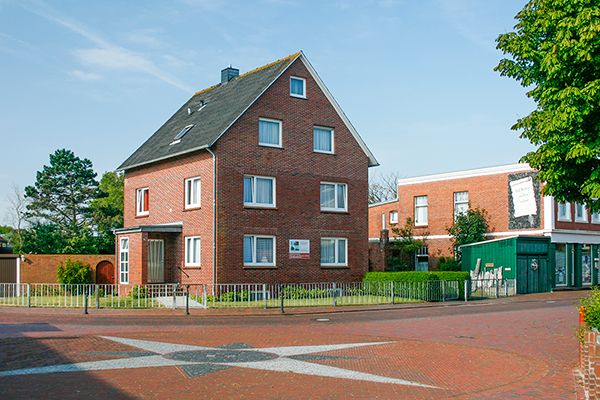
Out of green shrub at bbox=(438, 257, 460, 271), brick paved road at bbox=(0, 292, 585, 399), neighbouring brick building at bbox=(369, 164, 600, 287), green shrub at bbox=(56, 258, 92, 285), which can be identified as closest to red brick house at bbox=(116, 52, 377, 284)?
green shrub at bbox=(56, 258, 92, 285)

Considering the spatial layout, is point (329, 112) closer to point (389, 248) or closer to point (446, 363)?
point (389, 248)

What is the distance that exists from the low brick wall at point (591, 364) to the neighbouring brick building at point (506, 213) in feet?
99.0

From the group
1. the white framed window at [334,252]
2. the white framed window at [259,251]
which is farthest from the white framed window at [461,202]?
the white framed window at [259,251]

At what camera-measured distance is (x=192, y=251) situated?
32406mm

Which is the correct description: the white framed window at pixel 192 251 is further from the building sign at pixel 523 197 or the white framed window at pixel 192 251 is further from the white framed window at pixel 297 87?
the building sign at pixel 523 197

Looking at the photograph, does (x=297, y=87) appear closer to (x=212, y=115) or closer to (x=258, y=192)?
(x=212, y=115)

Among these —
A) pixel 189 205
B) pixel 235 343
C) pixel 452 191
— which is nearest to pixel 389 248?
pixel 452 191

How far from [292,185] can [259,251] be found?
3570 mm

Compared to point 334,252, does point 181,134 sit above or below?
above

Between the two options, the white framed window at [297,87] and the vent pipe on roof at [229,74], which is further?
the vent pipe on roof at [229,74]

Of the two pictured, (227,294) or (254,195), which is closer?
(227,294)

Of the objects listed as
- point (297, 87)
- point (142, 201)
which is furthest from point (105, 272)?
point (297, 87)

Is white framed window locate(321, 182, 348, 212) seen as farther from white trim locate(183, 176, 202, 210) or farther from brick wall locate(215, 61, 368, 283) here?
white trim locate(183, 176, 202, 210)

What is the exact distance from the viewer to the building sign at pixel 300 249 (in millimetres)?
32906
